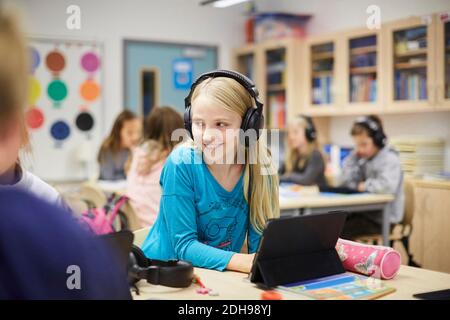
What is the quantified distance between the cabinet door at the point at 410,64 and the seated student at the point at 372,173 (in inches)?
22.3

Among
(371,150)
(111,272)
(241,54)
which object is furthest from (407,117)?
(111,272)

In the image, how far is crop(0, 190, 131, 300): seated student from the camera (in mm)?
637

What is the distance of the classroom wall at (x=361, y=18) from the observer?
4809mm

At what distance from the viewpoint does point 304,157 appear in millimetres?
4840

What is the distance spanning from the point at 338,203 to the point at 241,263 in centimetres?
232

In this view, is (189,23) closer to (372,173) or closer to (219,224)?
(372,173)

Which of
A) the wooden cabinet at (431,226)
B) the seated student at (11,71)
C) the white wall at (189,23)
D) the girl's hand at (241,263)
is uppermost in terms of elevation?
the white wall at (189,23)

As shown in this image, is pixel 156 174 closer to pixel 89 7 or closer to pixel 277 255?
pixel 277 255

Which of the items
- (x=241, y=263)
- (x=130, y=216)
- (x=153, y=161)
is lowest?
(x=130, y=216)

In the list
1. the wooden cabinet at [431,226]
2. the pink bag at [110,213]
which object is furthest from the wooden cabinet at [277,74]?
the pink bag at [110,213]

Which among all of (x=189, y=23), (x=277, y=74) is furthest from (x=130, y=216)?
(x=189, y=23)

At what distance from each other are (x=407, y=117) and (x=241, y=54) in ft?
6.73

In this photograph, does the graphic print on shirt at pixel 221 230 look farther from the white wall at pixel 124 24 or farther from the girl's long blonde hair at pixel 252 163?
the white wall at pixel 124 24

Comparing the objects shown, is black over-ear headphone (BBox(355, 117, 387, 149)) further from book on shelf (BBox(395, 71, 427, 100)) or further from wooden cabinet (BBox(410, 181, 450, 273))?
book on shelf (BBox(395, 71, 427, 100))
